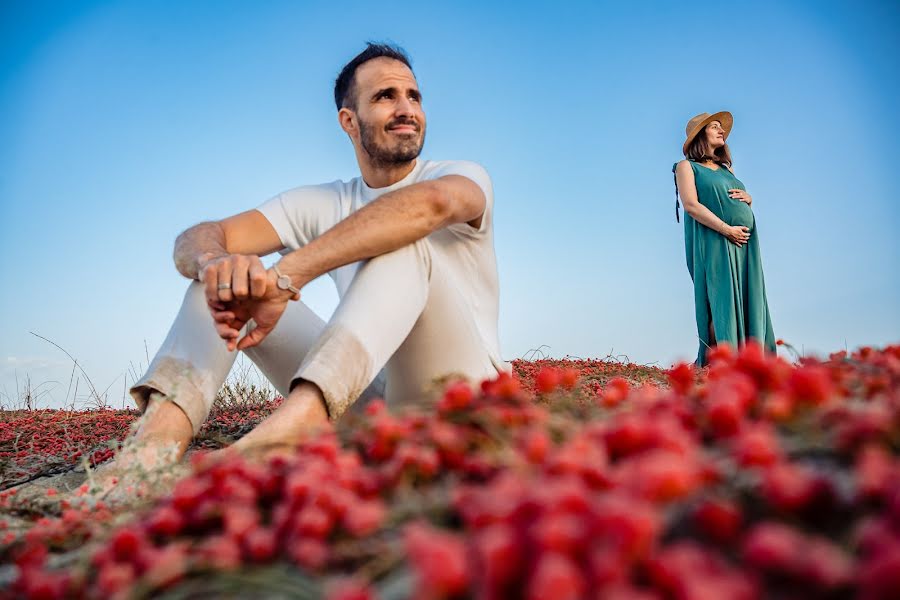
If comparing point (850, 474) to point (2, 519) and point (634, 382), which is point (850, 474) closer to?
point (2, 519)

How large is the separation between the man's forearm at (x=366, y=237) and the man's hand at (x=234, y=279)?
14 centimetres

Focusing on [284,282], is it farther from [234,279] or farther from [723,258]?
[723,258]

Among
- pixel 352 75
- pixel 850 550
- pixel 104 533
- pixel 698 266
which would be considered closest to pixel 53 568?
pixel 104 533

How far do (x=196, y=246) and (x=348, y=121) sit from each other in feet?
5.06

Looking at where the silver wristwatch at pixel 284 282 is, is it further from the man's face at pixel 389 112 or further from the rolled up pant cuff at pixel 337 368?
the man's face at pixel 389 112

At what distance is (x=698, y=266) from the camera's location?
6.59 metres

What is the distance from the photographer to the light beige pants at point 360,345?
7.70 feet

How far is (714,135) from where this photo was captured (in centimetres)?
675

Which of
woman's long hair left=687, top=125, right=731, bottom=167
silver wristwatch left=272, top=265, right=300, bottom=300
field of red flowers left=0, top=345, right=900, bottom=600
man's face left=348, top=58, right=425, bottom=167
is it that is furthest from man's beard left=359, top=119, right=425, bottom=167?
woman's long hair left=687, top=125, right=731, bottom=167

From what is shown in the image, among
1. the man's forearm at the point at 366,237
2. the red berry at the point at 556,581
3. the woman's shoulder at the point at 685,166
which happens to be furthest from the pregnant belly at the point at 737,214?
the red berry at the point at 556,581

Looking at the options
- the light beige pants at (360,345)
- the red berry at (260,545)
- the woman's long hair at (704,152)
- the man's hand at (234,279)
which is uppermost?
the woman's long hair at (704,152)

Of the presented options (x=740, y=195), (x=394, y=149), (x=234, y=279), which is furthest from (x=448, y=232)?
(x=740, y=195)

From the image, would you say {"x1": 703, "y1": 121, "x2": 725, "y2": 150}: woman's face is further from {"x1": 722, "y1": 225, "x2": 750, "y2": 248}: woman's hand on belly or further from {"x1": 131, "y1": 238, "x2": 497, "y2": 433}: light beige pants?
{"x1": 131, "y1": 238, "x2": 497, "y2": 433}: light beige pants

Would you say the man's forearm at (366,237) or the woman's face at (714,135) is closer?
the man's forearm at (366,237)
